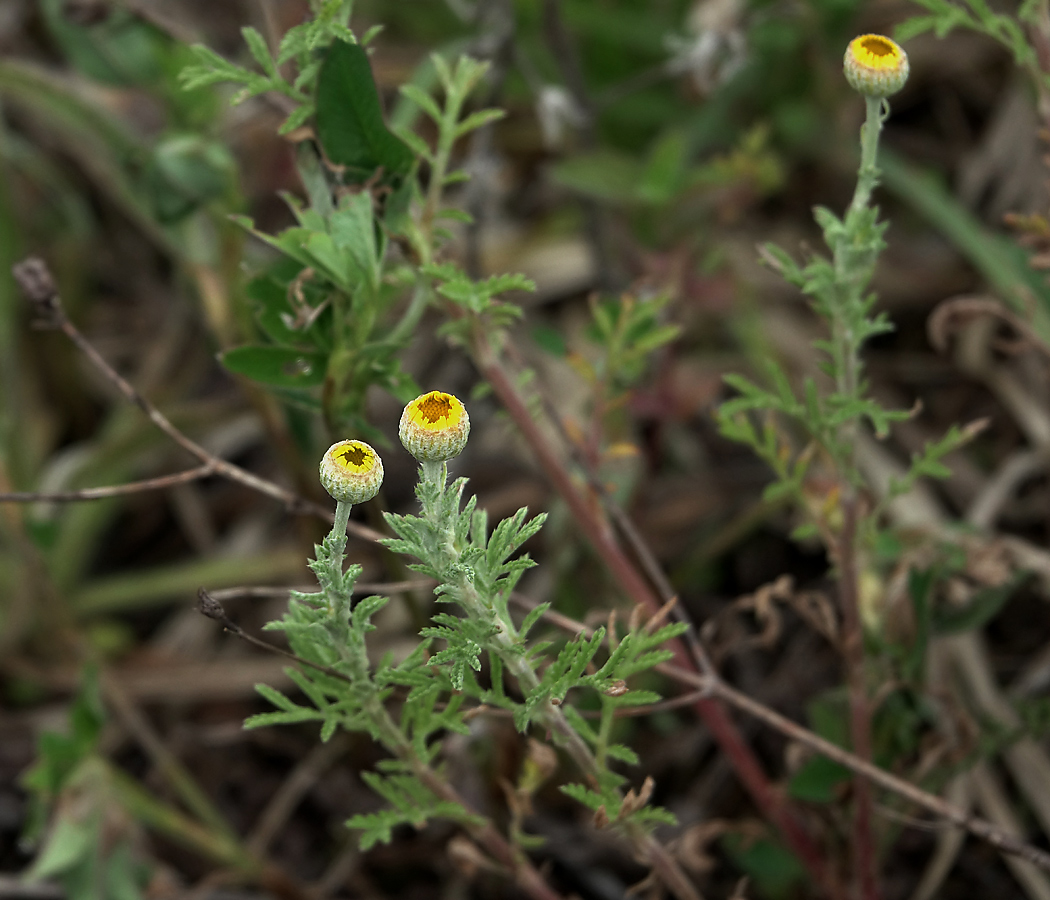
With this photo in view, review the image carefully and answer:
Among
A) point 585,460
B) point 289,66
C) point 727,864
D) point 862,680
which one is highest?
point 289,66

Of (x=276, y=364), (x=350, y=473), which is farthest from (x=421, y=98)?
(x=350, y=473)

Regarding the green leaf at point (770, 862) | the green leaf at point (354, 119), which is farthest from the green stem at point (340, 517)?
the green leaf at point (770, 862)

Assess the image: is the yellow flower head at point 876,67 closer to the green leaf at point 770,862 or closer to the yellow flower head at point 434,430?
the yellow flower head at point 434,430

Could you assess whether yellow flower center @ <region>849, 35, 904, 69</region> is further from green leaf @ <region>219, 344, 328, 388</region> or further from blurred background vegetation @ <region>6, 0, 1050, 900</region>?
green leaf @ <region>219, 344, 328, 388</region>

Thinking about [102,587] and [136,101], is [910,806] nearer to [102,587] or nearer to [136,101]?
[102,587]

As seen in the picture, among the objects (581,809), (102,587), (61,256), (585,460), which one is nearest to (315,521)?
(585,460)

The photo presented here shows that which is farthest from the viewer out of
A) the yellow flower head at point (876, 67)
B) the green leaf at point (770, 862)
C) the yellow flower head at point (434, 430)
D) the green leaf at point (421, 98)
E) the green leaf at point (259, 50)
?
the green leaf at point (770, 862)

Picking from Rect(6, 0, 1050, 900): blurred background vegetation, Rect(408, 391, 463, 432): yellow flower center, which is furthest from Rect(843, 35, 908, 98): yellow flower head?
Rect(408, 391, 463, 432): yellow flower center

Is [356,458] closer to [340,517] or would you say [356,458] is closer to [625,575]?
[340,517]
